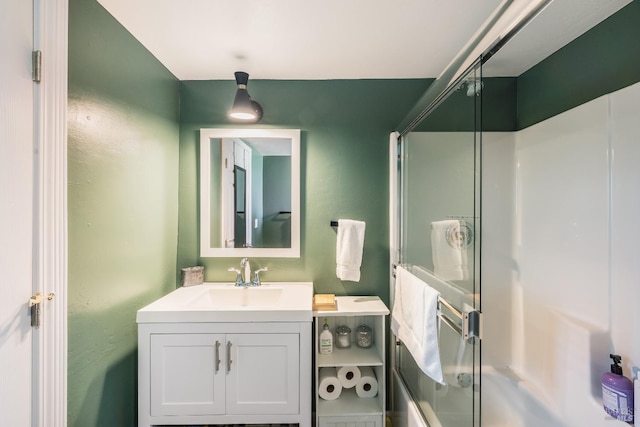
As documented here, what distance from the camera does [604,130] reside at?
4.00 feet

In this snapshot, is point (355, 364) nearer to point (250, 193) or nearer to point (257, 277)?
point (257, 277)

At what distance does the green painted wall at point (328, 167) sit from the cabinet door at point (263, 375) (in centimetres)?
53

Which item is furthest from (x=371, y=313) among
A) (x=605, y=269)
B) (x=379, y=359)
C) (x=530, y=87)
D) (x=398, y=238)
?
(x=530, y=87)

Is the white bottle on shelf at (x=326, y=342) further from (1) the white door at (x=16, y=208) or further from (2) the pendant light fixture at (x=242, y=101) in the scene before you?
(2) the pendant light fixture at (x=242, y=101)

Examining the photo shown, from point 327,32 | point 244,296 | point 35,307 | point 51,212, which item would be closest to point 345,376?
point 244,296

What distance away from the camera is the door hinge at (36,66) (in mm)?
915

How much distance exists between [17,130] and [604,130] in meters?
2.20

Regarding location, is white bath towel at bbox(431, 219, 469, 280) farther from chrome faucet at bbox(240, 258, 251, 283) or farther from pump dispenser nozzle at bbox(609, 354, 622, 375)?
chrome faucet at bbox(240, 258, 251, 283)

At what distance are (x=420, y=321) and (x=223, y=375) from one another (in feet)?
3.17

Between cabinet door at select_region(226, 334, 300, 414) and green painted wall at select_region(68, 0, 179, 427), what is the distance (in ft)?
1.75

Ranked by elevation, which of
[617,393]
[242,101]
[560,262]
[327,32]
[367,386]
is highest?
[327,32]

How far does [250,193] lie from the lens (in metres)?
1.83

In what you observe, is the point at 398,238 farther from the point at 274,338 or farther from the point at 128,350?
the point at 128,350

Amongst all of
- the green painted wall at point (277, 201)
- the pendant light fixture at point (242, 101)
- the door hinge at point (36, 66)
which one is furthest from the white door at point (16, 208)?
the green painted wall at point (277, 201)
